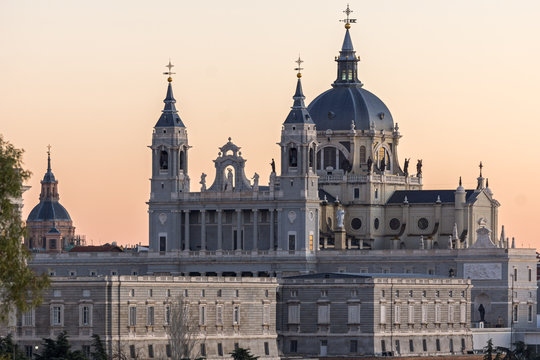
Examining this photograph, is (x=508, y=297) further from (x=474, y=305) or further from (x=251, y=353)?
(x=251, y=353)

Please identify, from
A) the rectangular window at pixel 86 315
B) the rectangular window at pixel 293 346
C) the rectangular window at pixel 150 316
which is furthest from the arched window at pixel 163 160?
the rectangular window at pixel 86 315

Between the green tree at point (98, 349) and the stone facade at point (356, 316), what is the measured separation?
90.2 ft

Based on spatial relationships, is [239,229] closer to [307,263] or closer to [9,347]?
[307,263]

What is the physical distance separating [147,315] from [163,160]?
50.5 meters

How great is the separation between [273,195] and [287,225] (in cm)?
351

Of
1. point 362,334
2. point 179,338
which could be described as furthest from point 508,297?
point 179,338

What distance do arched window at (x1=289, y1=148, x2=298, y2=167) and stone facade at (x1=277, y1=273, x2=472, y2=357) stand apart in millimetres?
25083

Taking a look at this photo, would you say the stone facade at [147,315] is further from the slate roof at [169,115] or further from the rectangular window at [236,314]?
the slate roof at [169,115]

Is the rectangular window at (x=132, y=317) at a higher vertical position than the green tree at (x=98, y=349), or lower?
higher

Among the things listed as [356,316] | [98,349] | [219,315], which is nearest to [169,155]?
[356,316]

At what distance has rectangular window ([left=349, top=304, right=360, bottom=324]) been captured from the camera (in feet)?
535

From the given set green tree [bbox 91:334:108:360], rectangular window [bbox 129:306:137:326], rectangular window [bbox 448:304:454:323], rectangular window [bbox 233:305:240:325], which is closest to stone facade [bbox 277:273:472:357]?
rectangular window [bbox 448:304:454:323]

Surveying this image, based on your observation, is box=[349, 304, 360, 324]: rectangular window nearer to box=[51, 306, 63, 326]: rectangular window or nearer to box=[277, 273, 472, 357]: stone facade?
box=[277, 273, 472, 357]: stone facade

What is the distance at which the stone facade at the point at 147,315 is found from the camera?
143000 millimetres
